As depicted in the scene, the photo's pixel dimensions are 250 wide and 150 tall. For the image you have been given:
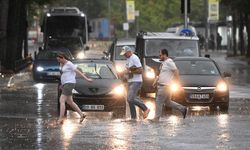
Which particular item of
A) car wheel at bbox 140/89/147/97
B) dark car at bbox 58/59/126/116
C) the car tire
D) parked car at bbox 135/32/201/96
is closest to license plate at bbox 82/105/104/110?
dark car at bbox 58/59/126/116

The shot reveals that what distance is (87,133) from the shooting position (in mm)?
14883

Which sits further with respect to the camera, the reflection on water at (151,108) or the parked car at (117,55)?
the parked car at (117,55)

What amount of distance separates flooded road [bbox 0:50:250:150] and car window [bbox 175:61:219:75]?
107 centimetres

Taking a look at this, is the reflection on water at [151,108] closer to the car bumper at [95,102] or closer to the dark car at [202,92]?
the dark car at [202,92]

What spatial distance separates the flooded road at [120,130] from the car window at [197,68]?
107 cm

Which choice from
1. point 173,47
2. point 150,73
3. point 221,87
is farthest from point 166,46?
point 221,87

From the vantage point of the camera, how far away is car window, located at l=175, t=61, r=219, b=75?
70.9 feet

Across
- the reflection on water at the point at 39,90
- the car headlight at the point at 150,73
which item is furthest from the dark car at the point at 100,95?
the reflection on water at the point at 39,90

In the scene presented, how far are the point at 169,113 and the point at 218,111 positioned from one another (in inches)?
56.1

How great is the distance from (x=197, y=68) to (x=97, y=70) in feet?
10.4

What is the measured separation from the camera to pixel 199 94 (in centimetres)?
2039

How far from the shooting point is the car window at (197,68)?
21.6 m

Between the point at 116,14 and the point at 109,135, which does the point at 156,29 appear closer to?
the point at 116,14

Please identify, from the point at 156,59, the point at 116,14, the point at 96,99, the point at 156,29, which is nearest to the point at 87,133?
the point at 96,99
